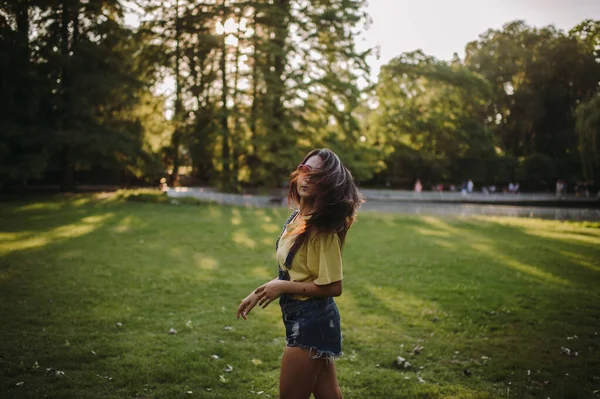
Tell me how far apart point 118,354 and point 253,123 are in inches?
895

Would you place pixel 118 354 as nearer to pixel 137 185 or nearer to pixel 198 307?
pixel 198 307

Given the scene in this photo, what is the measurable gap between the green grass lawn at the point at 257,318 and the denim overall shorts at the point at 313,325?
210 cm

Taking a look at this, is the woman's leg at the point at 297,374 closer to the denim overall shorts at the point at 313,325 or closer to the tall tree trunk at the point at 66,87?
the denim overall shorts at the point at 313,325

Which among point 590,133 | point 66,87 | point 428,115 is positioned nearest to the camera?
Answer: point 590,133

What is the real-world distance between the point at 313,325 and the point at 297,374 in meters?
0.30

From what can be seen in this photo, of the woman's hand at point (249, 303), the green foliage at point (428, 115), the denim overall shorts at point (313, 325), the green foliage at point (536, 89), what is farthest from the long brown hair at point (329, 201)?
the green foliage at point (536, 89)

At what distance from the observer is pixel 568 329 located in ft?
21.9

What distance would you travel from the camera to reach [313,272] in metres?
2.61

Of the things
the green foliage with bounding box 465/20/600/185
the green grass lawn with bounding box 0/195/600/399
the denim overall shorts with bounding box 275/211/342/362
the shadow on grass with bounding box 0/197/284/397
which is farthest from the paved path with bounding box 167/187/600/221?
the green foliage with bounding box 465/20/600/185

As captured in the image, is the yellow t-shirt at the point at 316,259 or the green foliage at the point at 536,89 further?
the green foliage at the point at 536,89

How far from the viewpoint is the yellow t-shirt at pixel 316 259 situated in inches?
101

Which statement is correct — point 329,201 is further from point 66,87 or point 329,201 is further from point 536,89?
point 536,89

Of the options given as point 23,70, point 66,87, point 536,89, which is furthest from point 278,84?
point 536,89

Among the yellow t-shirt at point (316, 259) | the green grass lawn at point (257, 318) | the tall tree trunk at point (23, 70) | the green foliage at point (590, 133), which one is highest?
the tall tree trunk at point (23, 70)
